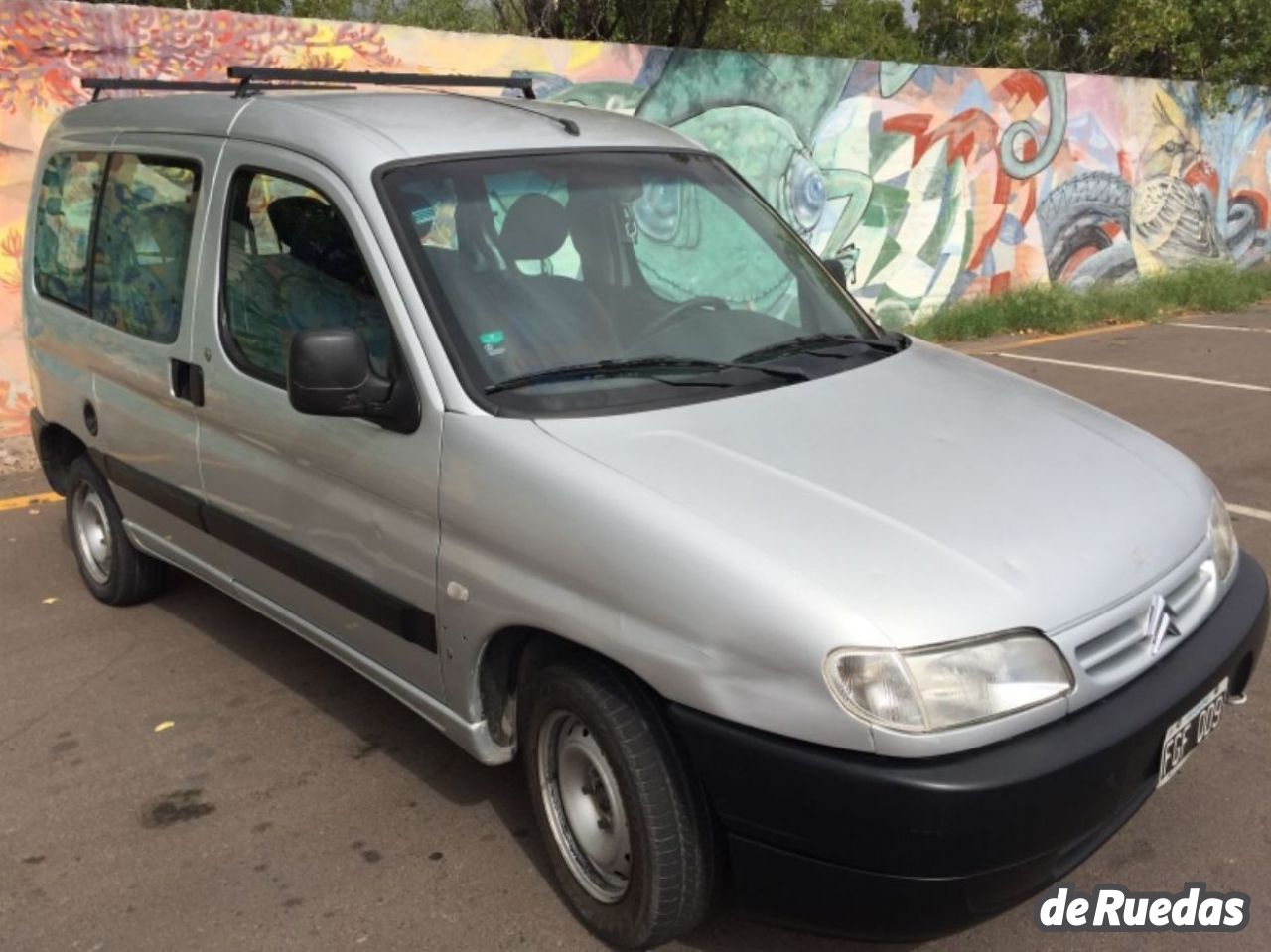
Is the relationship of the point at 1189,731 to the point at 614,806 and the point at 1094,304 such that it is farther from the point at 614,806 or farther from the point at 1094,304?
the point at 1094,304

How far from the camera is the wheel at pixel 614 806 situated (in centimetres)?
264

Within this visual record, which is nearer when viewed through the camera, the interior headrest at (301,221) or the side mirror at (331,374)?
the side mirror at (331,374)

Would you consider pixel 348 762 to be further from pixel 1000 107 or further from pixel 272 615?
pixel 1000 107

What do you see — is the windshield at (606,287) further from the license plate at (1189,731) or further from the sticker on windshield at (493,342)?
the license plate at (1189,731)

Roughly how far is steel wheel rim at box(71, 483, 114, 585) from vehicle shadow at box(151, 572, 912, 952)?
0.26 metres

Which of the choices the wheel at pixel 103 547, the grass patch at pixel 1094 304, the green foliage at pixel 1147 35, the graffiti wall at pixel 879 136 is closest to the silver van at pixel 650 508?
the wheel at pixel 103 547

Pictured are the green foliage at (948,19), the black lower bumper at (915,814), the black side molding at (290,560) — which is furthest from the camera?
the green foliage at (948,19)

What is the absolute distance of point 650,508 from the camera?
2.64 m

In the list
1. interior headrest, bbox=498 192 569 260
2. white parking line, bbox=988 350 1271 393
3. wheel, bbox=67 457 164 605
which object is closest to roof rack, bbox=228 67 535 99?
interior headrest, bbox=498 192 569 260

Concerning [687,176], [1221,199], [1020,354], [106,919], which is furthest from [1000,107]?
[106,919]

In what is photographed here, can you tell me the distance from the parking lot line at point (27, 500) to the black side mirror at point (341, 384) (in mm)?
4172

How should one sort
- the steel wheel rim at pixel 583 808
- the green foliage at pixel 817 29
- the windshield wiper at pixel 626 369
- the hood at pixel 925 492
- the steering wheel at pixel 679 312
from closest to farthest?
the hood at pixel 925 492 → the steel wheel rim at pixel 583 808 → the windshield wiper at pixel 626 369 → the steering wheel at pixel 679 312 → the green foliage at pixel 817 29

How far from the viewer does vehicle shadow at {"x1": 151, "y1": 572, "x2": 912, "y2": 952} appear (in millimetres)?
2988

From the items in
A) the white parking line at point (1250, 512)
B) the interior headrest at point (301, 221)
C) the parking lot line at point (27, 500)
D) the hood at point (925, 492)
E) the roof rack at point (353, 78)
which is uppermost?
the roof rack at point (353, 78)
